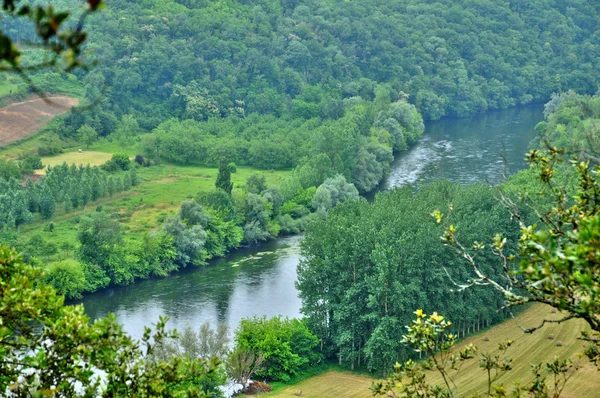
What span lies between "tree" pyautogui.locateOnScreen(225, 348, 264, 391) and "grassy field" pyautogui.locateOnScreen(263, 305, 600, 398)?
62.3 inches

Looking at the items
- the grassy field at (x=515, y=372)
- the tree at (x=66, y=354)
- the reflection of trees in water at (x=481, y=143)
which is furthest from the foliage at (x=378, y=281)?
the tree at (x=66, y=354)

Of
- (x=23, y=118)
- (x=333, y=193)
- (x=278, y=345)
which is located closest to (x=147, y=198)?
(x=333, y=193)

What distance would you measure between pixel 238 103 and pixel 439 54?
135ft

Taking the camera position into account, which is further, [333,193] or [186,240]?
[333,193]

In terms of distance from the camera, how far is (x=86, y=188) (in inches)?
2707

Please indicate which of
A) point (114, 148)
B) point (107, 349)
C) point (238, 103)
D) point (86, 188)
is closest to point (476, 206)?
point (86, 188)

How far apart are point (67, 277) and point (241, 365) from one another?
18.6 metres

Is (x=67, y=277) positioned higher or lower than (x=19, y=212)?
lower

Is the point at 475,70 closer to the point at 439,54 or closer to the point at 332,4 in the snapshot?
the point at 439,54

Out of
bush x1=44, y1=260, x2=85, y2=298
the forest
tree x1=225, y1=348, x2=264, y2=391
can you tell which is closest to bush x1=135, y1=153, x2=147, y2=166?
the forest

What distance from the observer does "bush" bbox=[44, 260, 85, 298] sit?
54.0m

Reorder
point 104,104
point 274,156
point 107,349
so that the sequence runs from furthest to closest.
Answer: point 104,104 < point 274,156 < point 107,349

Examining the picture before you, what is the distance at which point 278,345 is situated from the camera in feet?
141

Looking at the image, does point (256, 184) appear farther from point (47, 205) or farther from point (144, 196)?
point (47, 205)
